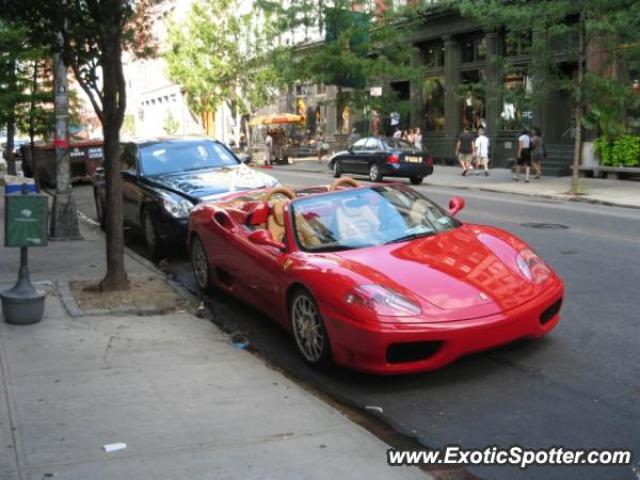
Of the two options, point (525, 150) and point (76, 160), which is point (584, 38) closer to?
point (525, 150)

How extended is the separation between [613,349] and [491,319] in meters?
1.34

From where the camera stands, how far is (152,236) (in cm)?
1066

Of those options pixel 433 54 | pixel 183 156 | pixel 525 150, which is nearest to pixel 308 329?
pixel 183 156

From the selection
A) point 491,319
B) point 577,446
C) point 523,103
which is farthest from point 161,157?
point 523,103

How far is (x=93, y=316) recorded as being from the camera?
7.15 metres

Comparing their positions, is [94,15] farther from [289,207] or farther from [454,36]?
[454,36]

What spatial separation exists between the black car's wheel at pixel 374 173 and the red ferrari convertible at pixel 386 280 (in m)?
17.2

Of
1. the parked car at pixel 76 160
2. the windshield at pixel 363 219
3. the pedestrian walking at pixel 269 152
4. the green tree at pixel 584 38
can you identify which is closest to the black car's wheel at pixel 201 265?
the windshield at pixel 363 219

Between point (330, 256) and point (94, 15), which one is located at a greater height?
point (94, 15)

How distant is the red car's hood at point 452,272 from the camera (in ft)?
16.8

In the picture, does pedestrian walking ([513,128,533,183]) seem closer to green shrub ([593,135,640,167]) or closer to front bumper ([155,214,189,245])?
green shrub ([593,135,640,167])

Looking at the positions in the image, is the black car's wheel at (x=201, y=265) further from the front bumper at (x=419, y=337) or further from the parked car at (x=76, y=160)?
the parked car at (x=76, y=160)

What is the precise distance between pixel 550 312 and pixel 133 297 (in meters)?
4.23

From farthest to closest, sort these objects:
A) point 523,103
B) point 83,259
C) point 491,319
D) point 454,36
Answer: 1. point 454,36
2. point 523,103
3. point 83,259
4. point 491,319
